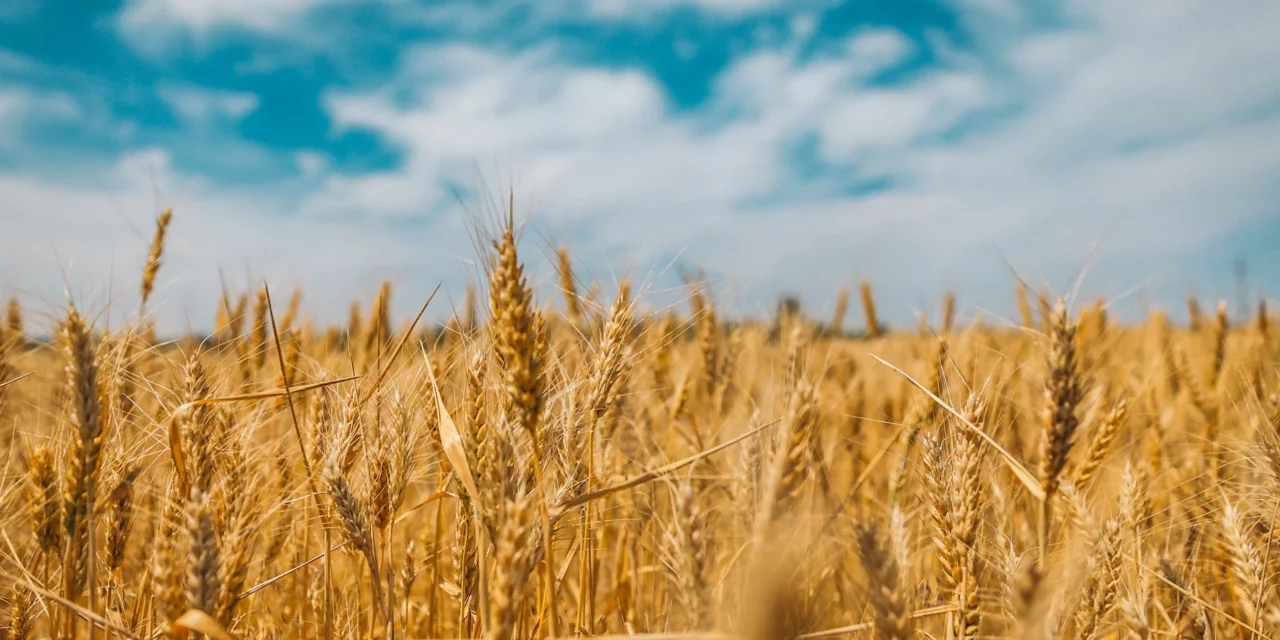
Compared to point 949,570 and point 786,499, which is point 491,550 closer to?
point 786,499

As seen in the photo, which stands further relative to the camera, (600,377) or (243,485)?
(243,485)

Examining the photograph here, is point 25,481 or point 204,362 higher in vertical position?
point 204,362

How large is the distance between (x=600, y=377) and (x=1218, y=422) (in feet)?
13.7

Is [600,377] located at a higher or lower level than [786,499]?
higher

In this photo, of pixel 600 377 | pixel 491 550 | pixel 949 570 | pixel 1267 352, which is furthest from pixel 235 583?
pixel 1267 352

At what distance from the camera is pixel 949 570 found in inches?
57.1

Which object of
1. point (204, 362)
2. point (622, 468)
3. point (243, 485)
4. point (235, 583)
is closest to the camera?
point (235, 583)

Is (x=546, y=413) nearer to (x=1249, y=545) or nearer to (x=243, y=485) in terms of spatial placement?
(x=243, y=485)

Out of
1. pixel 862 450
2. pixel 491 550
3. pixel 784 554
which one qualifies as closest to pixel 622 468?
pixel 491 550

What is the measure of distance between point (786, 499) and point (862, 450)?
3.82m

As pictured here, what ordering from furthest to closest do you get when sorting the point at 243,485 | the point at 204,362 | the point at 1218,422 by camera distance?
the point at 1218,422 < the point at 204,362 < the point at 243,485

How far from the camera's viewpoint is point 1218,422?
3.75 metres

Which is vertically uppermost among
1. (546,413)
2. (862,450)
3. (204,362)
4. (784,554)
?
(204,362)

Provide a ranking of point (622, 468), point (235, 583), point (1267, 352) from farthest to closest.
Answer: point (1267, 352) → point (622, 468) → point (235, 583)
